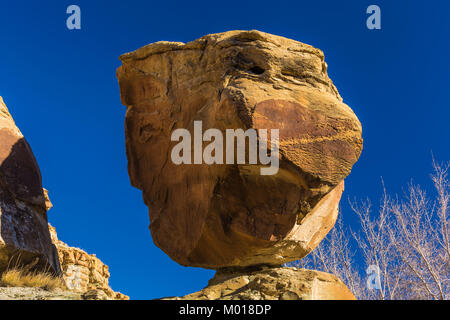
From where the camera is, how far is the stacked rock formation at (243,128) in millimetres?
5906

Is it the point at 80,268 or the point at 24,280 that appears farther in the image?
the point at 80,268

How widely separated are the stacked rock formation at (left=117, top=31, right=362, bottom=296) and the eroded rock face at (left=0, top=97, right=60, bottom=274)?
1.88 metres

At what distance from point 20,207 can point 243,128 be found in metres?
4.30

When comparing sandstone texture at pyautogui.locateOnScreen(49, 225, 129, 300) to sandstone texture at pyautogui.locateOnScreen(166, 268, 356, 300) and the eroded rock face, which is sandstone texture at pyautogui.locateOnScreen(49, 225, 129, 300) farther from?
sandstone texture at pyautogui.locateOnScreen(166, 268, 356, 300)

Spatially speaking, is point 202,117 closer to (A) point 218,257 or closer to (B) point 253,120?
(B) point 253,120

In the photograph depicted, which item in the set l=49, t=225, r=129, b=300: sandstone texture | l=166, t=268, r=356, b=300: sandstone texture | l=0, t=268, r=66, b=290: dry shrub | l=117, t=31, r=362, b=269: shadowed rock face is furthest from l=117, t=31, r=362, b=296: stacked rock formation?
l=49, t=225, r=129, b=300: sandstone texture

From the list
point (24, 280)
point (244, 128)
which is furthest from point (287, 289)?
point (24, 280)

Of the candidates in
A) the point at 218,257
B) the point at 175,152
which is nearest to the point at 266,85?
the point at 175,152

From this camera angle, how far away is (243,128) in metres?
5.76

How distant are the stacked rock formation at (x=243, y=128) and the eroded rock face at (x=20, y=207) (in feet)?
6.16

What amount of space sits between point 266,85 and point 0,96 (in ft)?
18.1

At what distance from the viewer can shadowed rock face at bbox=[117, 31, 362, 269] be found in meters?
5.91

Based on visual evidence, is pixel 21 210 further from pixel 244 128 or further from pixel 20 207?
pixel 244 128
